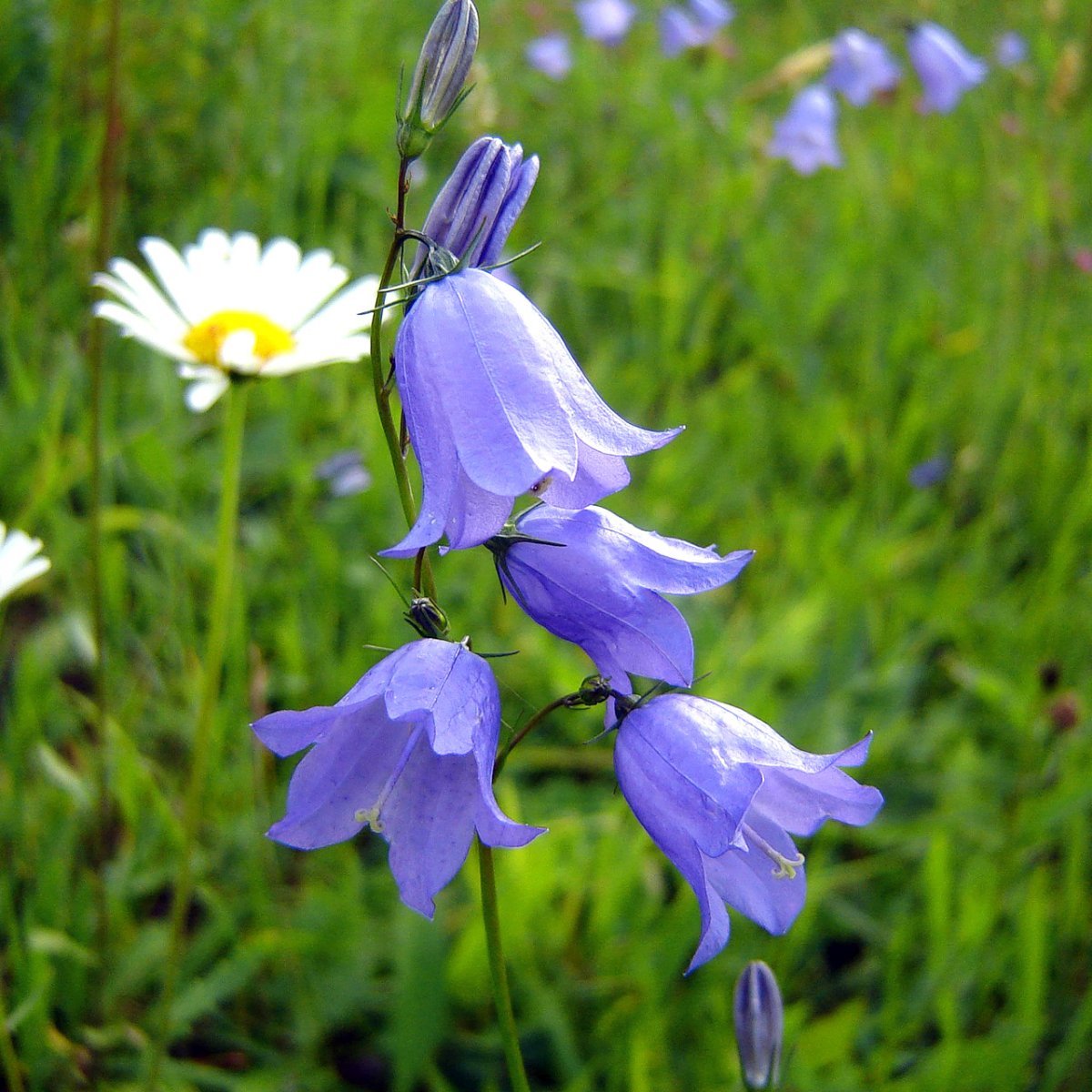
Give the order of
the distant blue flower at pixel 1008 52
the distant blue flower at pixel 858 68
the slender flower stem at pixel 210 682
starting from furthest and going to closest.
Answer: the distant blue flower at pixel 1008 52, the distant blue flower at pixel 858 68, the slender flower stem at pixel 210 682

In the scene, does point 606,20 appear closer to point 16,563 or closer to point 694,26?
point 694,26

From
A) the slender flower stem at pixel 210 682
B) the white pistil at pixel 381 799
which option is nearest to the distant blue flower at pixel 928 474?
the slender flower stem at pixel 210 682

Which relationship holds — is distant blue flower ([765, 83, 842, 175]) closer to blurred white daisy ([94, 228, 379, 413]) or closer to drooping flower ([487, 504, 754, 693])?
blurred white daisy ([94, 228, 379, 413])

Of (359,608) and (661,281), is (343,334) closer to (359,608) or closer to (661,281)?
(359,608)

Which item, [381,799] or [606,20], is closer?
[381,799]

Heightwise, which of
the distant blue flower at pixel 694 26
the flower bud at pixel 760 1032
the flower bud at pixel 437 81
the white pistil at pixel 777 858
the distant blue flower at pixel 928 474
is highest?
the distant blue flower at pixel 694 26

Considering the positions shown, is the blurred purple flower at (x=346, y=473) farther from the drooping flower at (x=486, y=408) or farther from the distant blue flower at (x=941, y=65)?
the distant blue flower at (x=941, y=65)

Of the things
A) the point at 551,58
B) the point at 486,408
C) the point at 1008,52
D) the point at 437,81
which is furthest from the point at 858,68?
the point at 486,408
